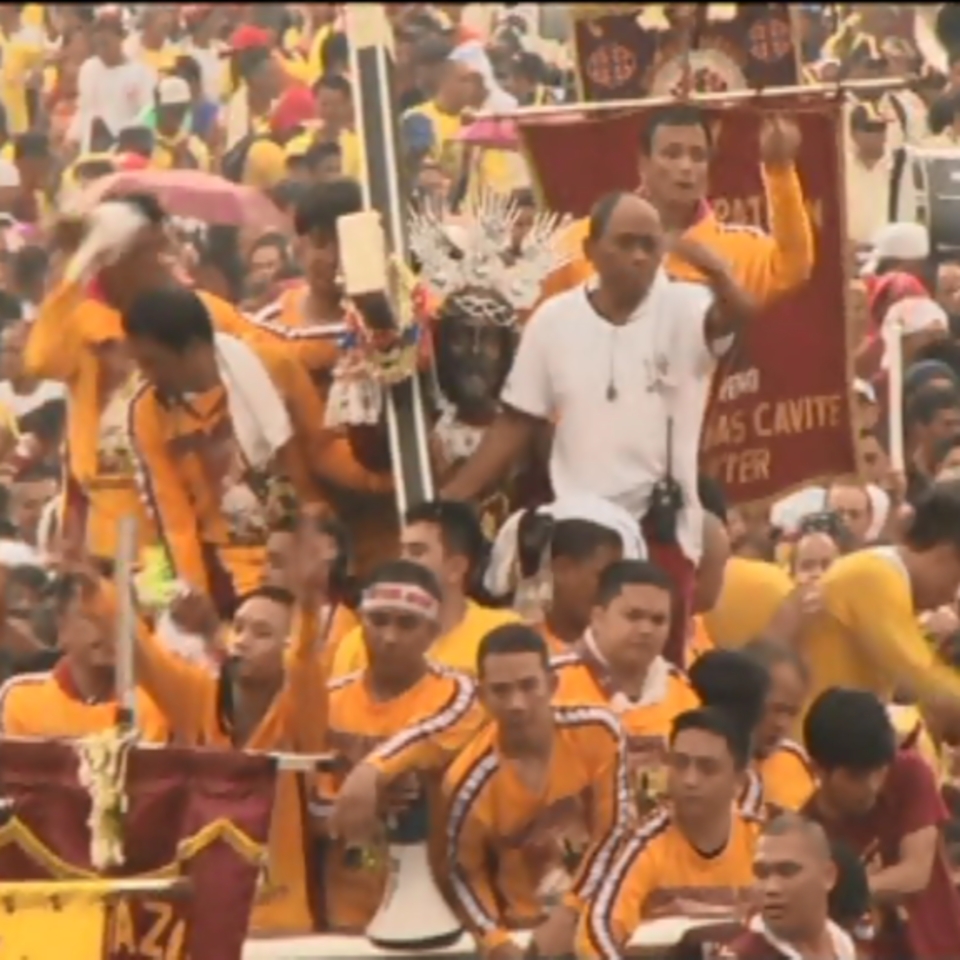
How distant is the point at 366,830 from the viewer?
1285 centimetres

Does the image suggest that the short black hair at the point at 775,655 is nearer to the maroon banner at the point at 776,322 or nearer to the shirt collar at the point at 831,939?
the shirt collar at the point at 831,939

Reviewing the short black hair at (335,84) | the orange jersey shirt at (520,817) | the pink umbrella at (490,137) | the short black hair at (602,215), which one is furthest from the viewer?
the short black hair at (335,84)

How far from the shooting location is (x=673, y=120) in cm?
1510

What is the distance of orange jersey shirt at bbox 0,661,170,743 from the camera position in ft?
43.5

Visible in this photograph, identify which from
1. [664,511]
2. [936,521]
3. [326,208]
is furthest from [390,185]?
[936,521]

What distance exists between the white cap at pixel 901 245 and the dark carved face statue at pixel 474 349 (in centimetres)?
524

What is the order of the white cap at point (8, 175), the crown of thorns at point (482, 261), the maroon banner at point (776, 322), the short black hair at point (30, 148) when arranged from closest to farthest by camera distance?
the crown of thorns at point (482, 261)
the maroon banner at point (776, 322)
the white cap at point (8, 175)
the short black hair at point (30, 148)

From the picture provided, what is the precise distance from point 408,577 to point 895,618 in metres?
1.50

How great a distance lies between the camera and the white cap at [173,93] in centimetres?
2661

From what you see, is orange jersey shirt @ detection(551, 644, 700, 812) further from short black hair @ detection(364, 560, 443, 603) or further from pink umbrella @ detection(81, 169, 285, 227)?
pink umbrella @ detection(81, 169, 285, 227)

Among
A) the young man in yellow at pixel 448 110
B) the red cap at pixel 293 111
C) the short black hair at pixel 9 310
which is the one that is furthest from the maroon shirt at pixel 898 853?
the red cap at pixel 293 111

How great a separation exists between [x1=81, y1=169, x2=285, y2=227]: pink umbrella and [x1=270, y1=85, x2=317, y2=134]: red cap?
3403mm

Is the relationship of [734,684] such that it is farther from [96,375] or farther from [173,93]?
[173,93]

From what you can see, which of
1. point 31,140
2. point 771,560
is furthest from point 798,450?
point 31,140
